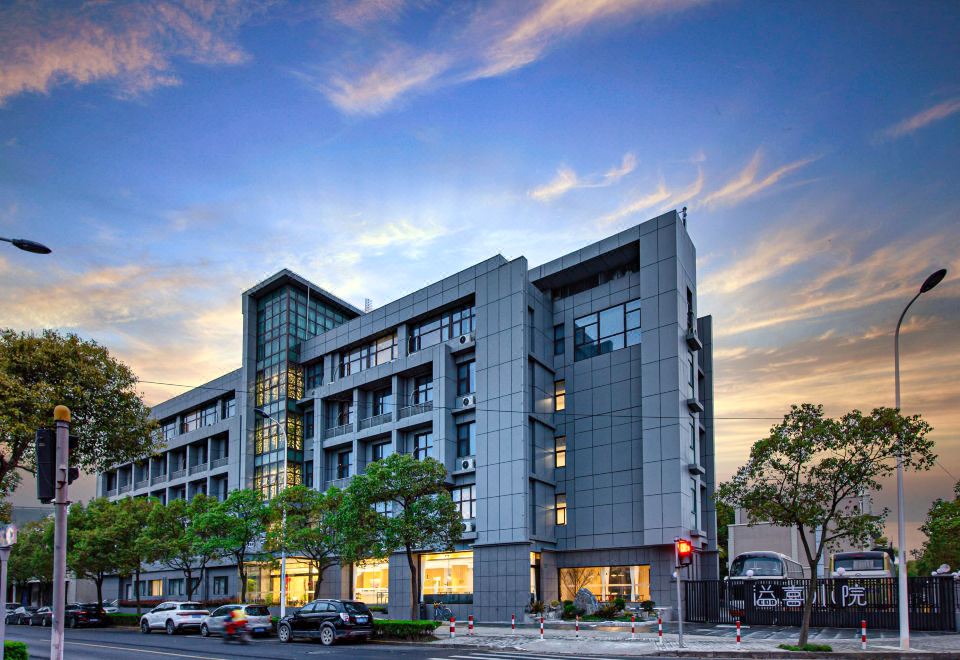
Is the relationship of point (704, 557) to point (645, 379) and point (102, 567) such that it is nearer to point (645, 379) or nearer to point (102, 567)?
point (645, 379)

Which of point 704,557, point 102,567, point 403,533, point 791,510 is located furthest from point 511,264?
point 102,567

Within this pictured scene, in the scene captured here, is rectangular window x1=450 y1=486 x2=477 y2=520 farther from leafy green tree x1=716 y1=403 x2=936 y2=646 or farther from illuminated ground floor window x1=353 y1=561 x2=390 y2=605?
leafy green tree x1=716 y1=403 x2=936 y2=646

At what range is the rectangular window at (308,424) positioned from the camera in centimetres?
6212

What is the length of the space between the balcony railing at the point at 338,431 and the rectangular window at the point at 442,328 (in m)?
7.52

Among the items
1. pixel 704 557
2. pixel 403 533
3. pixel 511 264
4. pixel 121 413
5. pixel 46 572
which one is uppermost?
pixel 511 264

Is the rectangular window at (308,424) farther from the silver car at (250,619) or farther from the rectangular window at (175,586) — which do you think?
the silver car at (250,619)

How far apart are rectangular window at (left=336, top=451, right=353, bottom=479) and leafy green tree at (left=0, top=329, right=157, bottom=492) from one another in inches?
1193

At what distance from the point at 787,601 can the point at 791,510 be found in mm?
10356

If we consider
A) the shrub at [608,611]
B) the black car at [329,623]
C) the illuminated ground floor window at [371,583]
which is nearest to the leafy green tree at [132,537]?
the illuminated ground floor window at [371,583]

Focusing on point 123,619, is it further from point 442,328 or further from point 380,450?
point 442,328

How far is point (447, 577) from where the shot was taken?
49.9 m

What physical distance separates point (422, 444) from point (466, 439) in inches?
165

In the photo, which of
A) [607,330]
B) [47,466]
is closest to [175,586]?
[607,330]

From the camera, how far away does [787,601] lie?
34438mm
